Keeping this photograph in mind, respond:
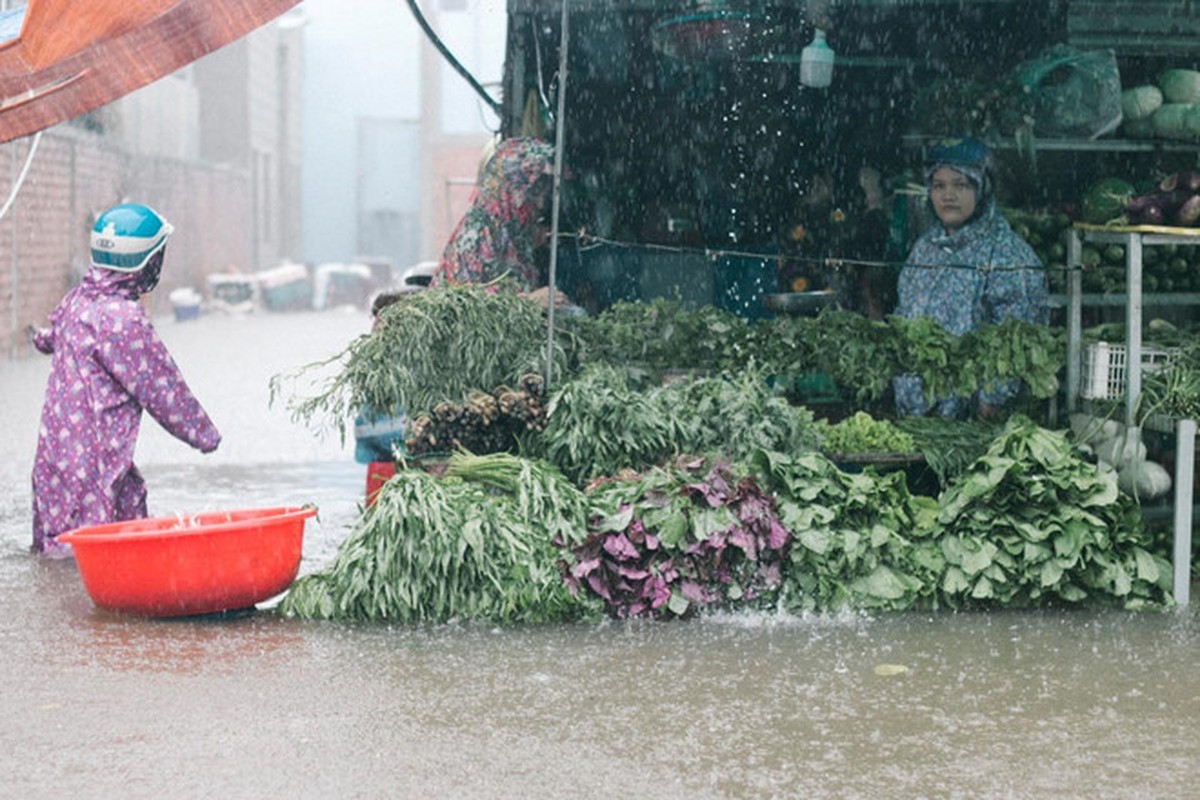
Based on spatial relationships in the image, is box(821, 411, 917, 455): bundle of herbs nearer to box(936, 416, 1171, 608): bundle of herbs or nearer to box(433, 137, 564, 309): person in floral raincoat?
box(936, 416, 1171, 608): bundle of herbs

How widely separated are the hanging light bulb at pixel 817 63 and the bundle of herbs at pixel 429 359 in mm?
2661

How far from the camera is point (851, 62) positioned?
956cm

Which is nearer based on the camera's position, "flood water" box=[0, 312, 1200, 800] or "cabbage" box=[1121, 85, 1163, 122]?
"flood water" box=[0, 312, 1200, 800]

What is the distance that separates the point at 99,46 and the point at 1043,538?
4.47m

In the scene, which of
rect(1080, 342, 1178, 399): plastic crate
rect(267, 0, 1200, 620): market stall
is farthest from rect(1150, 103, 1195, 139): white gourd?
rect(1080, 342, 1178, 399): plastic crate

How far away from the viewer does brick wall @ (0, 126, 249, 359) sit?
2227cm

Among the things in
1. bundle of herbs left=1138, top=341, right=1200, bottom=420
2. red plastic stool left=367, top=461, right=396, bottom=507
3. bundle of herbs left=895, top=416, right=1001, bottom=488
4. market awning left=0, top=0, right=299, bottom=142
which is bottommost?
red plastic stool left=367, top=461, right=396, bottom=507

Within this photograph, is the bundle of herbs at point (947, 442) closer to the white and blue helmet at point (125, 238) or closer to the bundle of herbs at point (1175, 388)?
the bundle of herbs at point (1175, 388)

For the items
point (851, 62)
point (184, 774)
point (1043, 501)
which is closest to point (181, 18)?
point (184, 774)

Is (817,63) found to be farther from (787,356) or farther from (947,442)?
(947,442)

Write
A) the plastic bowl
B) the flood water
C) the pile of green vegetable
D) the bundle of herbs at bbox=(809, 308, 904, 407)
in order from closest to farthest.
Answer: the flood water, the plastic bowl, the pile of green vegetable, the bundle of herbs at bbox=(809, 308, 904, 407)

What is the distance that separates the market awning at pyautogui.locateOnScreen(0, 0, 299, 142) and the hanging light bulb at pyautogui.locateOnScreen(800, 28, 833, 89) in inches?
155

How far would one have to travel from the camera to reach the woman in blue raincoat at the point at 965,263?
8.31 meters

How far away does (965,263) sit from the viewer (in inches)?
335
